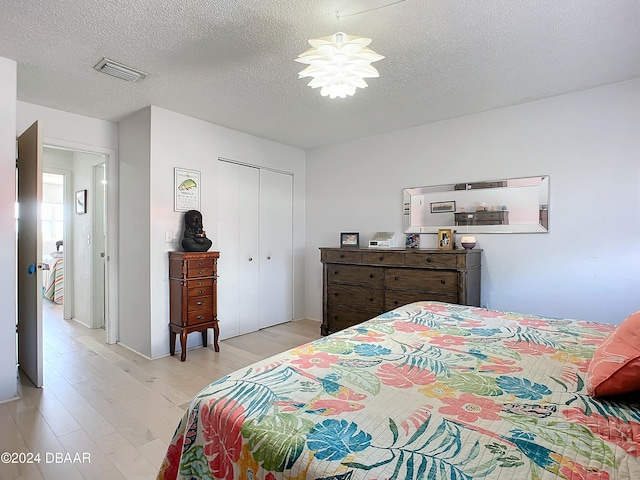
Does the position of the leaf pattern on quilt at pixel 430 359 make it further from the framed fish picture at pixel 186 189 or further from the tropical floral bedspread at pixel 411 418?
the framed fish picture at pixel 186 189

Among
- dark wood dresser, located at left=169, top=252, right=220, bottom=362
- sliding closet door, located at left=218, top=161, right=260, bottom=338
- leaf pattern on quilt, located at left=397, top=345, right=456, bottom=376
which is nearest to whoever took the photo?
leaf pattern on quilt, located at left=397, top=345, right=456, bottom=376

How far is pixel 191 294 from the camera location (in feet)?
11.1

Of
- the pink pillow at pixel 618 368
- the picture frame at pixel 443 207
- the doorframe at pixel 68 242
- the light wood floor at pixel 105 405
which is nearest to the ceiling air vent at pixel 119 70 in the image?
the light wood floor at pixel 105 405

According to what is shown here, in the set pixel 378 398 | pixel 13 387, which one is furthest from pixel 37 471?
pixel 378 398

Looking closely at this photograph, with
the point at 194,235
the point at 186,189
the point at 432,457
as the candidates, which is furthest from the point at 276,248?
the point at 432,457

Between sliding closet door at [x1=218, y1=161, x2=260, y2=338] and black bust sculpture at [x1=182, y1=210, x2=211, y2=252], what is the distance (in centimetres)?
44

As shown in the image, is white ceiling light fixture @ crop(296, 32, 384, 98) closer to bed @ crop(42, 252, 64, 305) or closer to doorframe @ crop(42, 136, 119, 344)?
doorframe @ crop(42, 136, 119, 344)

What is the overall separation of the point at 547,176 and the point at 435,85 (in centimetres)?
131

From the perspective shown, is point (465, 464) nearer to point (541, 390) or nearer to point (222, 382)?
point (541, 390)

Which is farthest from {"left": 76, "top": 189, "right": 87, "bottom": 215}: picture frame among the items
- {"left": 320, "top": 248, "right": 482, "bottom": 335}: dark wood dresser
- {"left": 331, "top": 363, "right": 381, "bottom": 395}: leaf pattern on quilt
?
{"left": 331, "top": 363, "right": 381, "bottom": 395}: leaf pattern on quilt

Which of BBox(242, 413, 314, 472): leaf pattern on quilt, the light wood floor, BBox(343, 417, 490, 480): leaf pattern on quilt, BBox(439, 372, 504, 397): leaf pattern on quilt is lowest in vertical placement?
the light wood floor

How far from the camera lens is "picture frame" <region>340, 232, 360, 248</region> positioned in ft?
13.9

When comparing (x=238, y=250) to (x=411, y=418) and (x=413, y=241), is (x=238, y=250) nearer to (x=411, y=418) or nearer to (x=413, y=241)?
(x=413, y=241)

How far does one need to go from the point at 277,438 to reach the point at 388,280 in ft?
9.31
